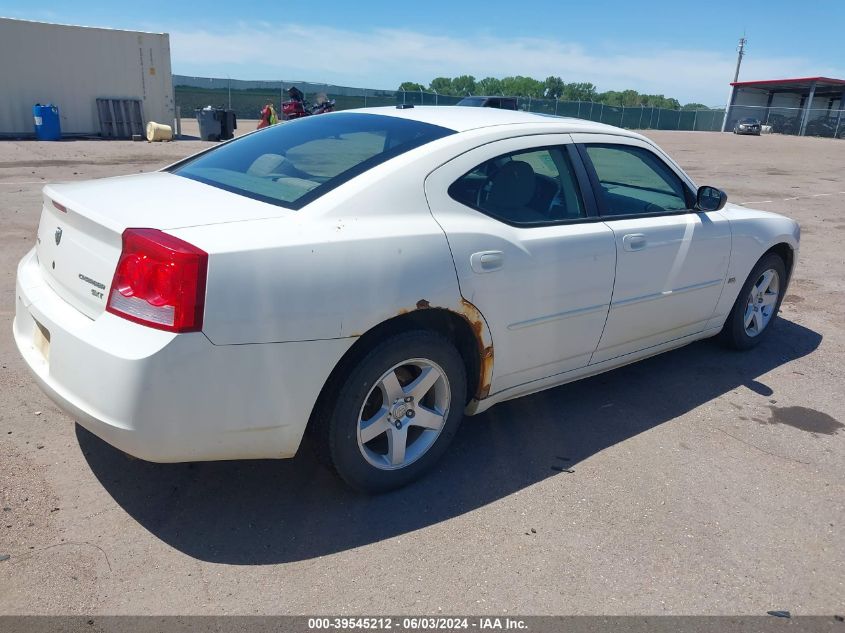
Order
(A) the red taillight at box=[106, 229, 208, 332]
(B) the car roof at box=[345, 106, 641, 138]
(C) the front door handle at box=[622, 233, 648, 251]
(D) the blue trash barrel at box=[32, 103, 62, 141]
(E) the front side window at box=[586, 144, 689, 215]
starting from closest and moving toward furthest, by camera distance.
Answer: (A) the red taillight at box=[106, 229, 208, 332], (B) the car roof at box=[345, 106, 641, 138], (C) the front door handle at box=[622, 233, 648, 251], (E) the front side window at box=[586, 144, 689, 215], (D) the blue trash barrel at box=[32, 103, 62, 141]

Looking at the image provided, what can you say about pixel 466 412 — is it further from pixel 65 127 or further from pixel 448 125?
pixel 65 127

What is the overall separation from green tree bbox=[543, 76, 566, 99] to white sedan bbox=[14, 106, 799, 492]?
362 feet

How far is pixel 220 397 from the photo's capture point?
244cm

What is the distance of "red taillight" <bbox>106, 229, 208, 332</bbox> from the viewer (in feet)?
7.61

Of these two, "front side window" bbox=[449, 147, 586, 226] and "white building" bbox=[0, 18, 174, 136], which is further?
"white building" bbox=[0, 18, 174, 136]

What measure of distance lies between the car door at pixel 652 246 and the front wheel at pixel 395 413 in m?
1.10

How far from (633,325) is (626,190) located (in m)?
0.84

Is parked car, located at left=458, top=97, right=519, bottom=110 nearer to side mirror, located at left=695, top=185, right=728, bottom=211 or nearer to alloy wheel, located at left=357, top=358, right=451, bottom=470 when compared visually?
side mirror, located at left=695, top=185, right=728, bottom=211

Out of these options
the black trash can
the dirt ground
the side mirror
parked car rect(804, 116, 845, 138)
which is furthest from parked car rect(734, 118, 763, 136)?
the dirt ground

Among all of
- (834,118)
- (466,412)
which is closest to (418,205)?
(466,412)

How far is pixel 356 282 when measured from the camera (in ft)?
8.59

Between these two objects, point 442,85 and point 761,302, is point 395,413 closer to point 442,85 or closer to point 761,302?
point 761,302

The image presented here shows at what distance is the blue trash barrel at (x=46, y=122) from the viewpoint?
19556mm

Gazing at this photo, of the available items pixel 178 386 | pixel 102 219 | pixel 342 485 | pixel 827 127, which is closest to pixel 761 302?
pixel 342 485
